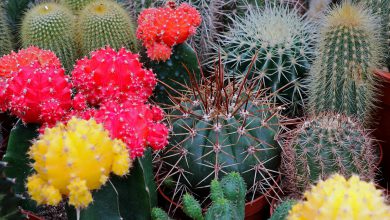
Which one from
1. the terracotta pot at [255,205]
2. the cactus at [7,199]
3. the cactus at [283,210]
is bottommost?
the terracotta pot at [255,205]

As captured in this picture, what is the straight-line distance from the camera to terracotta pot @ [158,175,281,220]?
1.66 m

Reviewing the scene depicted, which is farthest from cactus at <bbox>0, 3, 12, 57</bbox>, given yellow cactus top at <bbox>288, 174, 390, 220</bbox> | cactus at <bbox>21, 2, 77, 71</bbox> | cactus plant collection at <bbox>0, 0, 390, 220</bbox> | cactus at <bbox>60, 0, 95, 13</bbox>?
yellow cactus top at <bbox>288, 174, 390, 220</bbox>

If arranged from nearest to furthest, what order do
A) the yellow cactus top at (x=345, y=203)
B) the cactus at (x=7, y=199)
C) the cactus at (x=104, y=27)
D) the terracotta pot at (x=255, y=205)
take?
the yellow cactus top at (x=345, y=203), the cactus at (x=7, y=199), the terracotta pot at (x=255, y=205), the cactus at (x=104, y=27)

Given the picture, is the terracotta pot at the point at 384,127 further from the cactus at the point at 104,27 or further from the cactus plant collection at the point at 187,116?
the cactus at the point at 104,27

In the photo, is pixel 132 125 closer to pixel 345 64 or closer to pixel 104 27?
pixel 104 27

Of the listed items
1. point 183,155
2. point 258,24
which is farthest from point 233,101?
point 258,24

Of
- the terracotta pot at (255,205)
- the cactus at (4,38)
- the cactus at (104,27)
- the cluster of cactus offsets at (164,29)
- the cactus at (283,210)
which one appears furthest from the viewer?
the cactus at (4,38)

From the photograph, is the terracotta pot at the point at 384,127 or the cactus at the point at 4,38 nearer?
the terracotta pot at the point at 384,127

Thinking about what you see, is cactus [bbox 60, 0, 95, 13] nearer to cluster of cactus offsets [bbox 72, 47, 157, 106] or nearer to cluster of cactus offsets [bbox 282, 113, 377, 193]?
cluster of cactus offsets [bbox 72, 47, 157, 106]

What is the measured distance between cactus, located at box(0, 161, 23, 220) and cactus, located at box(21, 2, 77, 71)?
917 mm

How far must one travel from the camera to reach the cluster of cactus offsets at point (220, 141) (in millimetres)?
1596

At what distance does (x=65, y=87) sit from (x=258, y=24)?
92 cm

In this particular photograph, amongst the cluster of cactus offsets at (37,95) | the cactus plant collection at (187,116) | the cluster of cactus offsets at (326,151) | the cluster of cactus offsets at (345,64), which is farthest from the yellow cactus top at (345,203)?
the cluster of cactus offsets at (345,64)

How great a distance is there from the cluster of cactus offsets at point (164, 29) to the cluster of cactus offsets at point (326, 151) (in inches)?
20.9
